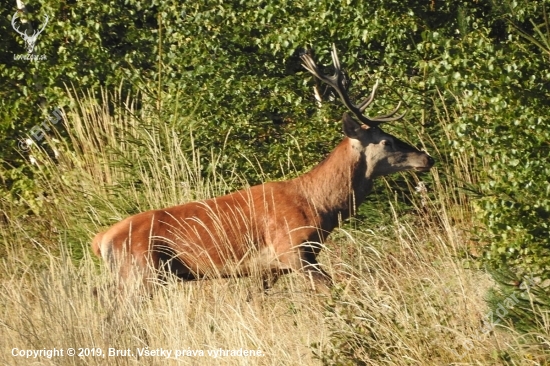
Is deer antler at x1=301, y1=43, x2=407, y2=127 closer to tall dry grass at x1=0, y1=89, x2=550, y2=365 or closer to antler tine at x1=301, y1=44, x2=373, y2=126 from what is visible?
antler tine at x1=301, y1=44, x2=373, y2=126

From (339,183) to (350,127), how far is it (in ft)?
1.62

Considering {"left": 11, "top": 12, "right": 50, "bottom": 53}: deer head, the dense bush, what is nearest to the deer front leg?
the dense bush

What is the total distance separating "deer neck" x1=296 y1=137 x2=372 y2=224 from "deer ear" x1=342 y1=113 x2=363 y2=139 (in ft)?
0.21

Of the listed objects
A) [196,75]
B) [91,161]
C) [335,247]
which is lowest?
[335,247]

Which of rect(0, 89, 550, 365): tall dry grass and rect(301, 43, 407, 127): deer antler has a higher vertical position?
rect(301, 43, 407, 127): deer antler

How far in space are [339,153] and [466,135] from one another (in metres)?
2.68

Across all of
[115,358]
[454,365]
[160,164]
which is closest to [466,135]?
[454,365]

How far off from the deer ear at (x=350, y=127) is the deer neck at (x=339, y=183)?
0.06 m

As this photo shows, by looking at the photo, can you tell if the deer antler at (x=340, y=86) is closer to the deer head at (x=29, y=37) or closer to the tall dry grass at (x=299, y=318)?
the tall dry grass at (x=299, y=318)

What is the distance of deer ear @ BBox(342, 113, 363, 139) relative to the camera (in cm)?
1018

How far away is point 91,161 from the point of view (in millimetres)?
12320

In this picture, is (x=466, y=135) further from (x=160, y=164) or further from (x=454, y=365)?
(x=160, y=164)

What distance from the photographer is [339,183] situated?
10117 mm

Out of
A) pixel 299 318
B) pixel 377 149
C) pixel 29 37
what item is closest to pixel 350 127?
pixel 377 149
